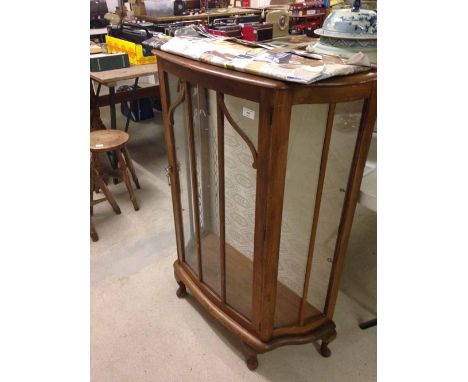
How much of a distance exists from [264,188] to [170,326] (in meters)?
0.96

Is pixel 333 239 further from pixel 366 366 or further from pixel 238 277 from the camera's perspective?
pixel 366 366

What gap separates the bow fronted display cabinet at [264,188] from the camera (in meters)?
0.89

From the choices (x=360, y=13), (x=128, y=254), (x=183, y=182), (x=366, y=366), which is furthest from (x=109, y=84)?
(x=366, y=366)

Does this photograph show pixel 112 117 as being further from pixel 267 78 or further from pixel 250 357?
pixel 267 78

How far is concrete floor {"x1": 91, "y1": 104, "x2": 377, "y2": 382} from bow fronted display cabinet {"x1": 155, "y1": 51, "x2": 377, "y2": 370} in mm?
97

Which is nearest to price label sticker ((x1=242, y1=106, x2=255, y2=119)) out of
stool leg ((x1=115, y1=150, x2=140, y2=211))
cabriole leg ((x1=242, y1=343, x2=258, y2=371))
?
cabriole leg ((x1=242, y1=343, x2=258, y2=371))

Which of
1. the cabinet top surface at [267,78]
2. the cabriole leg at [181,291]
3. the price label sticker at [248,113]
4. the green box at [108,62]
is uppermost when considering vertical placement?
the cabinet top surface at [267,78]

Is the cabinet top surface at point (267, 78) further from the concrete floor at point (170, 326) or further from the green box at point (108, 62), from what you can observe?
the green box at point (108, 62)

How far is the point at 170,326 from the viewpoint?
1586 millimetres

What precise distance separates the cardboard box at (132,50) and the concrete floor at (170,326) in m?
1.30

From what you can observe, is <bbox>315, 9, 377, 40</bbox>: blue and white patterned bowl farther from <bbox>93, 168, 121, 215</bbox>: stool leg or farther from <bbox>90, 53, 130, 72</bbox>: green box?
<bbox>90, 53, 130, 72</bbox>: green box

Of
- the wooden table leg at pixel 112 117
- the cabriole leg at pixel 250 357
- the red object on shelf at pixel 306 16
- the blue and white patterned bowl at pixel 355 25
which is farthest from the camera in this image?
the red object on shelf at pixel 306 16

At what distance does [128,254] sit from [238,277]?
34.8 inches

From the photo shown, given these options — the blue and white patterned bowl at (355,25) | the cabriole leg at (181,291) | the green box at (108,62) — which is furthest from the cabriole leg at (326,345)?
the green box at (108,62)
